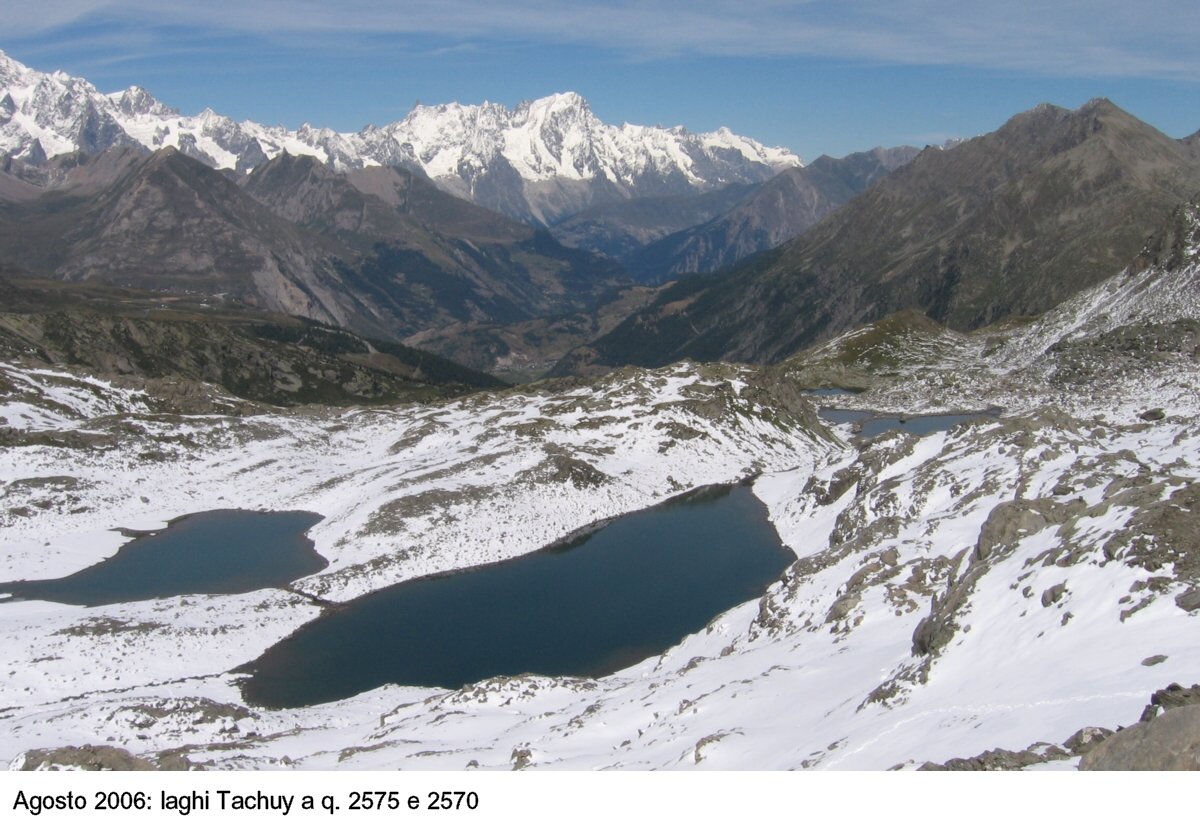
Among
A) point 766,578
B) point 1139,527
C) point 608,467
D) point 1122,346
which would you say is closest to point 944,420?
point 1122,346

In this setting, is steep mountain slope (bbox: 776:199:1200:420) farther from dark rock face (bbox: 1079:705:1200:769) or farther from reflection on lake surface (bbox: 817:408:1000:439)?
dark rock face (bbox: 1079:705:1200:769)

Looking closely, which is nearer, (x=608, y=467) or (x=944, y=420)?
(x=608, y=467)

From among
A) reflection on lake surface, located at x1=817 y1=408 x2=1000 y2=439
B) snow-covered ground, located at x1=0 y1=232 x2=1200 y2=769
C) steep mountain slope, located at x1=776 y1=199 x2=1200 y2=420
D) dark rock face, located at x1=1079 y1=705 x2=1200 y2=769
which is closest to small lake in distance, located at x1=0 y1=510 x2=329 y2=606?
snow-covered ground, located at x1=0 y1=232 x2=1200 y2=769

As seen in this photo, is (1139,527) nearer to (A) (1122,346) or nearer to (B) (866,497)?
(B) (866,497)

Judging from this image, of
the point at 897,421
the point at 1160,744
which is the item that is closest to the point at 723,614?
the point at 1160,744

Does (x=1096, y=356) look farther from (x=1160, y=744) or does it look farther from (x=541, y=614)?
(x=1160, y=744)

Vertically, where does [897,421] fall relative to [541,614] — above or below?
above
